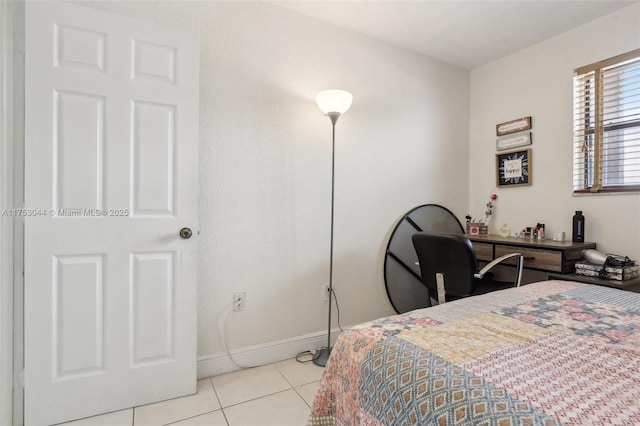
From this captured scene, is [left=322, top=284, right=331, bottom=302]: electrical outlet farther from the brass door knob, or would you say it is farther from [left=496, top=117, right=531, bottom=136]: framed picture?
[left=496, top=117, right=531, bottom=136]: framed picture

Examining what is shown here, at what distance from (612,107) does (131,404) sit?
3617mm

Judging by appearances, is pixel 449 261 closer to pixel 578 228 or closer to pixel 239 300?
pixel 578 228

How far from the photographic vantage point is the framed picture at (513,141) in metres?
2.82

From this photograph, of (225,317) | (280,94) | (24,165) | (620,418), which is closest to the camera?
(620,418)

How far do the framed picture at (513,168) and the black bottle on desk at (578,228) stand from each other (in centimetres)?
48

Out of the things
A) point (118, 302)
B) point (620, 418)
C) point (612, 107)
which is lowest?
point (118, 302)

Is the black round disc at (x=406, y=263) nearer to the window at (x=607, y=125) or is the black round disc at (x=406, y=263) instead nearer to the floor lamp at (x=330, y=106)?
the floor lamp at (x=330, y=106)

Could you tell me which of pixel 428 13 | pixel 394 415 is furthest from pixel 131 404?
pixel 428 13

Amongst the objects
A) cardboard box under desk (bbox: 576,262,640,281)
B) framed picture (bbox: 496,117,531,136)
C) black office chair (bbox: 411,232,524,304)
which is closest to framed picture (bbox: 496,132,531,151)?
framed picture (bbox: 496,117,531,136)

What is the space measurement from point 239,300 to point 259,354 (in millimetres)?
397

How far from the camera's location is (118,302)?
1.66m

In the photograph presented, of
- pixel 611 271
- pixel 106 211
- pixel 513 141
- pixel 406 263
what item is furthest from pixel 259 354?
pixel 513 141

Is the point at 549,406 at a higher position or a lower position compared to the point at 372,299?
higher

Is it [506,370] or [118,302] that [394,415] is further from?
[118,302]
